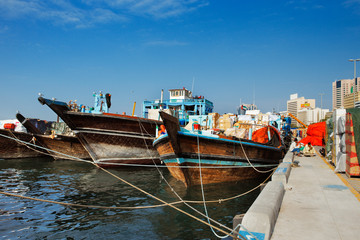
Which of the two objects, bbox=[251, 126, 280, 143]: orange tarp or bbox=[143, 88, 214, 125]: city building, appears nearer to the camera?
bbox=[251, 126, 280, 143]: orange tarp

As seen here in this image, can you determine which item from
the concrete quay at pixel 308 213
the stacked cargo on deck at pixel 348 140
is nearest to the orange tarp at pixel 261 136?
the stacked cargo on deck at pixel 348 140

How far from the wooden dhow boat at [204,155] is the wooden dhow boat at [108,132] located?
4228 mm

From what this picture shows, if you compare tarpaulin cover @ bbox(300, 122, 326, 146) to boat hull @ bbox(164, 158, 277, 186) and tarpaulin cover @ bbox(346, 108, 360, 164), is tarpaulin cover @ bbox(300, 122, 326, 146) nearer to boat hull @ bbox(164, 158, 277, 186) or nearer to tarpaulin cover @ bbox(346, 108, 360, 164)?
boat hull @ bbox(164, 158, 277, 186)

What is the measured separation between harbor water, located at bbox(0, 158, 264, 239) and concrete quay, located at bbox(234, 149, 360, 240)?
6.02 ft

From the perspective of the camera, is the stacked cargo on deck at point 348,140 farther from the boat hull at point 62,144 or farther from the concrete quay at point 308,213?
the boat hull at point 62,144

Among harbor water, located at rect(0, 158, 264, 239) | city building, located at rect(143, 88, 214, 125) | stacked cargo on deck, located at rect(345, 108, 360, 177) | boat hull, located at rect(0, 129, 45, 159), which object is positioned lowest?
harbor water, located at rect(0, 158, 264, 239)

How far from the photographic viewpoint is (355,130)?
7797 mm

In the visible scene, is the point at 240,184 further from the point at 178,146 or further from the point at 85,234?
the point at 85,234

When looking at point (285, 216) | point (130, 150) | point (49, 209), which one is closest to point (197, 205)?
point (285, 216)

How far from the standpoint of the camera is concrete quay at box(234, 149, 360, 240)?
3449 millimetres

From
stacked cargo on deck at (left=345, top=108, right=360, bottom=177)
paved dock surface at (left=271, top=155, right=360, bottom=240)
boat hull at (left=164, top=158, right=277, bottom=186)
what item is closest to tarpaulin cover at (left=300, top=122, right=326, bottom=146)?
boat hull at (left=164, top=158, right=277, bottom=186)

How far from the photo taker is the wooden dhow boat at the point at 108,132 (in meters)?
14.0

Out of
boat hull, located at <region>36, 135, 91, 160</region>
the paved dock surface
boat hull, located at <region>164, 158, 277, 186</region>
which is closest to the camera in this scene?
the paved dock surface

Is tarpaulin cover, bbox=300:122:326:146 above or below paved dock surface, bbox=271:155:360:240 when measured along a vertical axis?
above
